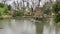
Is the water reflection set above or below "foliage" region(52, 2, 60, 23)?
below

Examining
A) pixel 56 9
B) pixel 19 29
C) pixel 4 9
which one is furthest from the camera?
pixel 4 9

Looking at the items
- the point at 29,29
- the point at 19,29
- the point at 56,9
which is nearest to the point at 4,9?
the point at 56,9

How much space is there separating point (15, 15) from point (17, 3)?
1136 mm

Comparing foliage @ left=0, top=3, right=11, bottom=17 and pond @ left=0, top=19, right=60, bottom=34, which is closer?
pond @ left=0, top=19, right=60, bottom=34

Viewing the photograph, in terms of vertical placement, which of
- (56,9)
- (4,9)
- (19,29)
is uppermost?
(56,9)

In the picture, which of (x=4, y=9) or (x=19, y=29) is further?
(x=4, y=9)

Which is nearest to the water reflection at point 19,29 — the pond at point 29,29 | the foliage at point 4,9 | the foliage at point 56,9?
the pond at point 29,29

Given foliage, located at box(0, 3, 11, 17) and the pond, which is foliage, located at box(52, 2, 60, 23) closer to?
the pond

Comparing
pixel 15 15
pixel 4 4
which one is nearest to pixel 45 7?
pixel 15 15

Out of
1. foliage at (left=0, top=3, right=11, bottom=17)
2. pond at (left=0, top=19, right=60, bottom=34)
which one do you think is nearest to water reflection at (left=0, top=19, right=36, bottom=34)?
pond at (left=0, top=19, right=60, bottom=34)

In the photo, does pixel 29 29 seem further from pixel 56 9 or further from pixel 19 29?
pixel 56 9

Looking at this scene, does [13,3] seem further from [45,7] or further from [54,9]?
[54,9]

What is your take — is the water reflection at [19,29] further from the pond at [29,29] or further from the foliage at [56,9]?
the foliage at [56,9]

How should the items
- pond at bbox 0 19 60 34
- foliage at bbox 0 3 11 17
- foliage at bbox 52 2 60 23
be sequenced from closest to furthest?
pond at bbox 0 19 60 34 → foliage at bbox 52 2 60 23 → foliage at bbox 0 3 11 17
